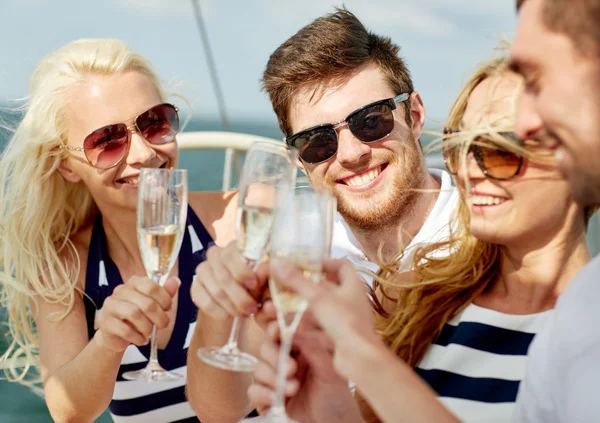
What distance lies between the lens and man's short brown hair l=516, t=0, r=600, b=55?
109 cm

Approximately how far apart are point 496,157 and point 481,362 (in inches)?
18.9

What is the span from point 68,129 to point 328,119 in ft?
2.98

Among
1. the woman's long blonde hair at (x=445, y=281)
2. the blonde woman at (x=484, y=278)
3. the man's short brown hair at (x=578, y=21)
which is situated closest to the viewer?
the man's short brown hair at (x=578, y=21)

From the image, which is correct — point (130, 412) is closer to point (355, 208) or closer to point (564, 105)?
point (355, 208)

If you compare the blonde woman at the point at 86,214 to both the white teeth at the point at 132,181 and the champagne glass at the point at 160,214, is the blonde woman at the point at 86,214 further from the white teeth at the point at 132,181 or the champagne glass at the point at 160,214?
the champagne glass at the point at 160,214

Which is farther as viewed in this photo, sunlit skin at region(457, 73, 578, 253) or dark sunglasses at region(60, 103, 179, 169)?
dark sunglasses at region(60, 103, 179, 169)

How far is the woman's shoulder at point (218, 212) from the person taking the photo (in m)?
2.71

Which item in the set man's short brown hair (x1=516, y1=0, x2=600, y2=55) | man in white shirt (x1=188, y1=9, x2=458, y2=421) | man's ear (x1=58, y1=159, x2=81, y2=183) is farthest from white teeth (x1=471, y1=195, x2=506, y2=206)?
man's ear (x1=58, y1=159, x2=81, y2=183)

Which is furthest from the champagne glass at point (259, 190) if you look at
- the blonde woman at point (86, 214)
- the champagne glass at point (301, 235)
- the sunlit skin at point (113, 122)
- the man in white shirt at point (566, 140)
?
the sunlit skin at point (113, 122)

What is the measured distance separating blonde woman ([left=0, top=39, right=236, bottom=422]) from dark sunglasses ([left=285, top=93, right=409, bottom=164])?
38 cm

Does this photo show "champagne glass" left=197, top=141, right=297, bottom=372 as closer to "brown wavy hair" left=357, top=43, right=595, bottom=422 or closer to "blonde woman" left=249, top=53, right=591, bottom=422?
"blonde woman" left=249, top=53, right=591, bottom=422

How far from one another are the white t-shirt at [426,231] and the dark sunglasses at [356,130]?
303 millimetres

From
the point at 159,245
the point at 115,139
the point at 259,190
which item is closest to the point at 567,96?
the point at 259,190

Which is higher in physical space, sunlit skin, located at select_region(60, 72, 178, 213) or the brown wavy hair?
sunlit skin, located at select_region(60, 72, 178, 213)
